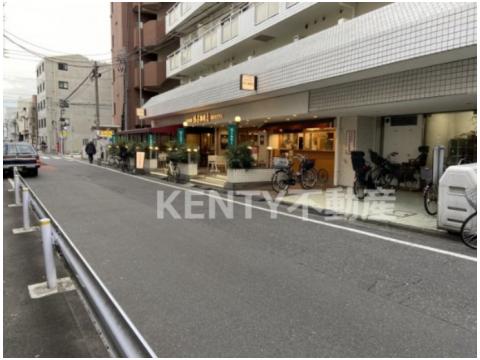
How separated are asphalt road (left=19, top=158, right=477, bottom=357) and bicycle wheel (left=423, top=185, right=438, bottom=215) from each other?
1.73 meters

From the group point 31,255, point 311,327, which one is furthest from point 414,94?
point 31,255

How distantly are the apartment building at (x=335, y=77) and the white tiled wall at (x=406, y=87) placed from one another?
3cm

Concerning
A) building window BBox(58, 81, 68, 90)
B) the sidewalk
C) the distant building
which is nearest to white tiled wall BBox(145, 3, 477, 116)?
the sidewalk

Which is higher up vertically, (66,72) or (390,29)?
(66,72)

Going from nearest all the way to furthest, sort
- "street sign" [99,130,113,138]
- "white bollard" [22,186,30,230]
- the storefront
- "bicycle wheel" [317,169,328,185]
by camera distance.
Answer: "white bollard" [22,186,30,230], "bicycle wheel" [317,169,328,185], the storefront, "street sign" [99,130,113,138]

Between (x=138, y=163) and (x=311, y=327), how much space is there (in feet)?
59.7

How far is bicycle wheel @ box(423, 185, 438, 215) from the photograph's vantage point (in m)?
8.21

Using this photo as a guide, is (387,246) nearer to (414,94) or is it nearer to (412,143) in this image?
(414,94)

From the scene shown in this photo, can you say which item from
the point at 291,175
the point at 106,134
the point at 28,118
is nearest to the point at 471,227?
the point at 291,175

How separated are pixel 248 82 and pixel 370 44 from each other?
210 inches

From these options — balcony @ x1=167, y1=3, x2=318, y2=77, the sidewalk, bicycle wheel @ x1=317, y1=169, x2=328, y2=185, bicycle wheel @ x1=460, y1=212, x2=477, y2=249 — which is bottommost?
the sidewalk

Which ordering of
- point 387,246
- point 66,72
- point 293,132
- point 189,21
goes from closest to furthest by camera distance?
point 387,246 < point 293,132 < point 189,21 < point 66,72

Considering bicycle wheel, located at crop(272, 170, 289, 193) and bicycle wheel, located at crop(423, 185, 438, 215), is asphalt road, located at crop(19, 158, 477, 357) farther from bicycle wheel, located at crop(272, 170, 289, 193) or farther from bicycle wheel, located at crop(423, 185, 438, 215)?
bicycle wheel, located at crop(272, 170, 289, 193)

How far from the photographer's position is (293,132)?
1684 cm
